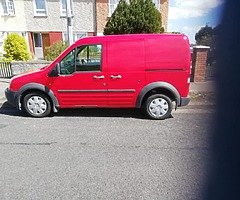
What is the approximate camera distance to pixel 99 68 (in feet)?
18.4

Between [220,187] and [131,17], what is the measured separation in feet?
41.4

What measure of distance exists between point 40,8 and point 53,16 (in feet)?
3.97

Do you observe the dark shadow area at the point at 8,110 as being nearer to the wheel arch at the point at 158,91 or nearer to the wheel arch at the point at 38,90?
the wheel arch at the point at 38,90

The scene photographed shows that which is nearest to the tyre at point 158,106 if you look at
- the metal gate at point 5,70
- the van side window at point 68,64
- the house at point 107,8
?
the van side window at point 68,64

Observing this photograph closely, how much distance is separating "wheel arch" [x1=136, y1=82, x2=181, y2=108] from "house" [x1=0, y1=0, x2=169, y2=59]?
50.7 ft

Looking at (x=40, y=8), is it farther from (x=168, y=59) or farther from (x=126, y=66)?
(x=168, y=59)

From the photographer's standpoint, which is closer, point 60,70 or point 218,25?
point 218,25

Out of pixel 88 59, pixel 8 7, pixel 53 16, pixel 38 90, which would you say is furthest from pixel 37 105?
pixel 8 7

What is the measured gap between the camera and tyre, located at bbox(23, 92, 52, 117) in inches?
230

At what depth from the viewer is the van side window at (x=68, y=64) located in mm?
5601

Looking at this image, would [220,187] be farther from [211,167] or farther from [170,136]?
[170,136]

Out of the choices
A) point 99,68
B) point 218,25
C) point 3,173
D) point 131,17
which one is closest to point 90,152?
point 3,173

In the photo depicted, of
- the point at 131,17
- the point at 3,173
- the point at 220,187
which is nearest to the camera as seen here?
the point at 220,187

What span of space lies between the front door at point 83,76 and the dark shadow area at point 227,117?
2.93 meters
